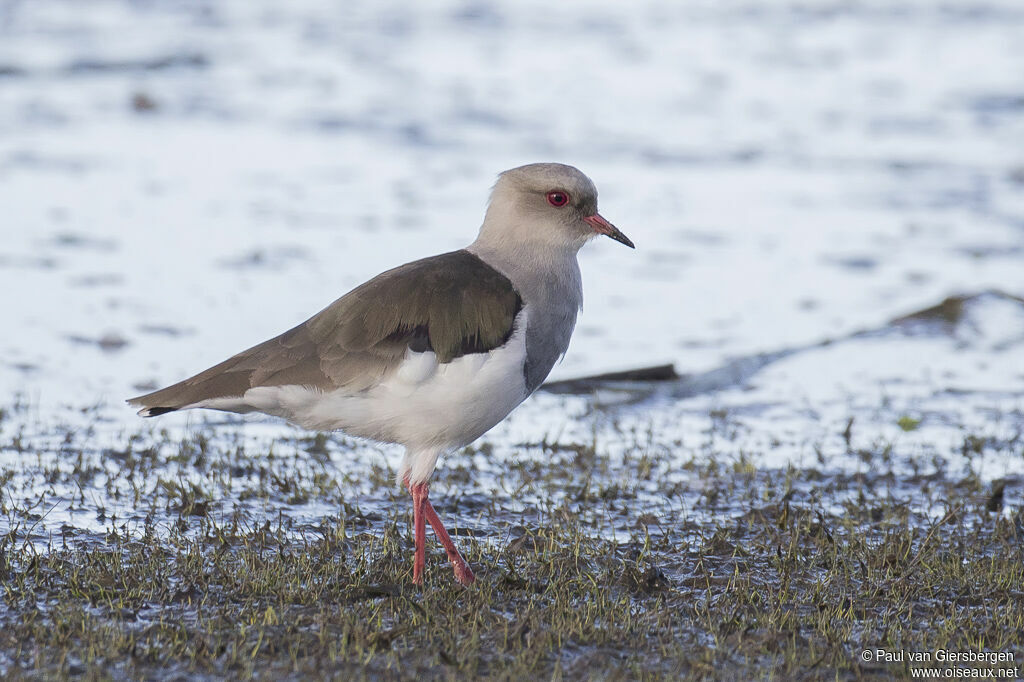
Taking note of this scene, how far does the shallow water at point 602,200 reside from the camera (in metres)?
8.72

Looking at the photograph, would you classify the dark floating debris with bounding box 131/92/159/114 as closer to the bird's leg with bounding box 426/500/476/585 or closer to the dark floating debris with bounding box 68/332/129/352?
the dark floating debris with bounding box 68/332/129/352

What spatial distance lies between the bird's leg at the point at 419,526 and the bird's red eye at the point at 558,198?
140cm

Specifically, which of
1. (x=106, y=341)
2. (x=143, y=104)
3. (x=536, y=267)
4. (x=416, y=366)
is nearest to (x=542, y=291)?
(x=536, y=267)

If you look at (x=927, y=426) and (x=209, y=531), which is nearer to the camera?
(x=209, y=531)

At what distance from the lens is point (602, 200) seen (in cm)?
1350

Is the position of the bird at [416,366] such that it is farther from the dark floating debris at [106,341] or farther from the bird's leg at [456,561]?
the dark floating debris at [106,341]

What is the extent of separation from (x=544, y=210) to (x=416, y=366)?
3.60ft

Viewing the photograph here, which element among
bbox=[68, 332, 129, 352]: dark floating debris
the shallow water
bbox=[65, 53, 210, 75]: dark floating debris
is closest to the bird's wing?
the shallow water

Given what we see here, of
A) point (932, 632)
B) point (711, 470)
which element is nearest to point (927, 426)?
point (711, 470)

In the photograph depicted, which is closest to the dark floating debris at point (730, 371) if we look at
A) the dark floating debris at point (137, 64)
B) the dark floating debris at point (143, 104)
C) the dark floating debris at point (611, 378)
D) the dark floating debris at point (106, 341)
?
the dark floating debris at point (611, 378)

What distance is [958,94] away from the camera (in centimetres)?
1936

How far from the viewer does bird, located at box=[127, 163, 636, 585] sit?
5691mm

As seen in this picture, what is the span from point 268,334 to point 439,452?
13.2 feet

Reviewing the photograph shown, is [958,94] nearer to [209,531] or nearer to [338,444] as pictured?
[338,444]
